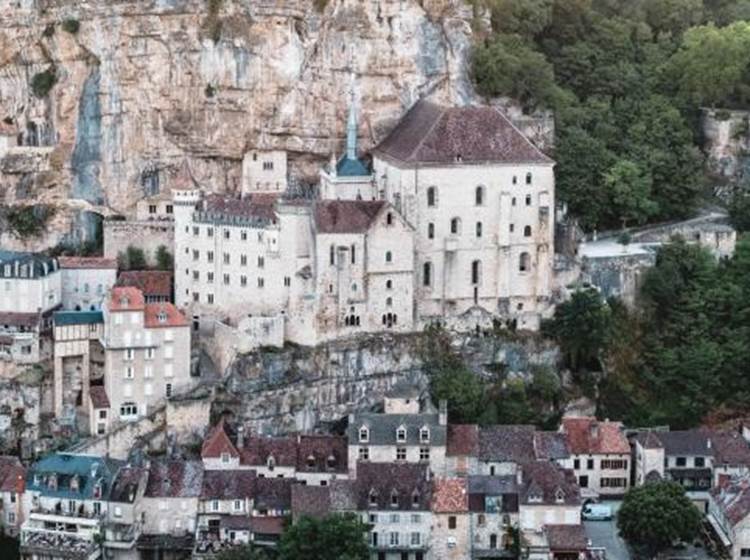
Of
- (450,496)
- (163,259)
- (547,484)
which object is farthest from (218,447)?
(163,259)

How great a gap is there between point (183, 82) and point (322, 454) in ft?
71.9

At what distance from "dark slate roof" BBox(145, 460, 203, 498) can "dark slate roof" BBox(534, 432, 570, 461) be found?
585 inches

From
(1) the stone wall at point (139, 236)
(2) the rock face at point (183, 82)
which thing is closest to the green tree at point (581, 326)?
(2) the rock face at point (183, 82)

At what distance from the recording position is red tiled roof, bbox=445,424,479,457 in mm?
81125

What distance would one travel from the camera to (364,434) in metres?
80.6

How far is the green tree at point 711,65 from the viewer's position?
342 ft

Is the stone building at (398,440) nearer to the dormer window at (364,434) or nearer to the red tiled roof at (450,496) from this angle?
the dormer window at (364,434)

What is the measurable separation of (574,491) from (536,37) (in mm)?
35615

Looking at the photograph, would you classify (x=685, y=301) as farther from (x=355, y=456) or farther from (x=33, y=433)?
(x=33, y=433)

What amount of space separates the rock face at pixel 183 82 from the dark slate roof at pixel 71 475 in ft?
57.7

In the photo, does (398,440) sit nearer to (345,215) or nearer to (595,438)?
(595,438)

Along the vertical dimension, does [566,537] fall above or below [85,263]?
below

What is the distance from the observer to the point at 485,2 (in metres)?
98.7

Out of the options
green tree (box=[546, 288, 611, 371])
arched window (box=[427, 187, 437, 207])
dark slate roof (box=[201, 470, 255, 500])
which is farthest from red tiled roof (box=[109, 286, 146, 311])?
green tree (box=[546, 288, 611, 371])
